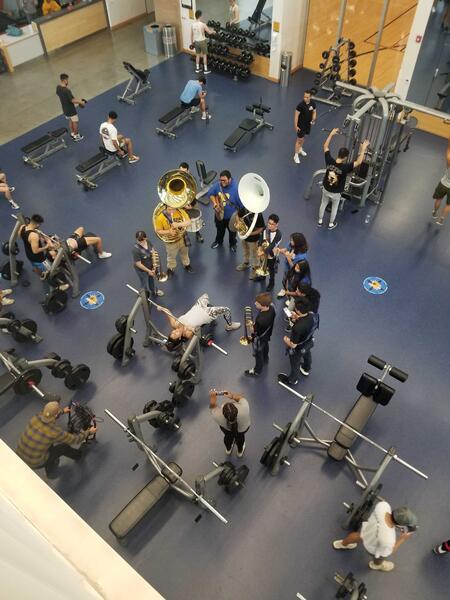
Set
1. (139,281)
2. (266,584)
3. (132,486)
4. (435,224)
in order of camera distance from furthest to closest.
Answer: (435,224) → (139,281) → (132,486) → (266,584)

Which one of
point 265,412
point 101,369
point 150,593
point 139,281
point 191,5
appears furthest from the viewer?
point 191,5

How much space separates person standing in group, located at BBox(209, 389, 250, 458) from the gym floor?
20.0 inches

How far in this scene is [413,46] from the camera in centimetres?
985

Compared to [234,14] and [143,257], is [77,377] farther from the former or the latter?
[234,14]

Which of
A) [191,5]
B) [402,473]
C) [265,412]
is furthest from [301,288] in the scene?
[191,5]

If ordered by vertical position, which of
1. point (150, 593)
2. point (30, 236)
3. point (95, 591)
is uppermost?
point (95, 591)

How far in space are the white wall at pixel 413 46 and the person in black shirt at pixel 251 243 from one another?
574 centimetres

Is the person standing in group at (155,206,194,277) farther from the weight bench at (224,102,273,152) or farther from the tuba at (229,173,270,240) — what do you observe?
the weight bench at (224,102,273,152)

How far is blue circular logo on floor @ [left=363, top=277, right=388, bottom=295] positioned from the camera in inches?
303

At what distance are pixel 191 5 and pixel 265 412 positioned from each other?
1117 centimetres

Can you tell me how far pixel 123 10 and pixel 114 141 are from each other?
8.07 m

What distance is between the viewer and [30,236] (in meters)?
7.25

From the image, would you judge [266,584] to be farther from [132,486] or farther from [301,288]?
[301,288]

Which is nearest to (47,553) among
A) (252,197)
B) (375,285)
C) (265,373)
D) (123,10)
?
(265,373)
